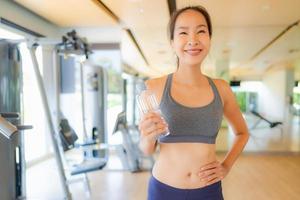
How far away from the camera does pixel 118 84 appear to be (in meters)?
5.46

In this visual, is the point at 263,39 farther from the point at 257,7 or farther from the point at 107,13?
the point at 107,13

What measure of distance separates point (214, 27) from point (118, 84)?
2177mm

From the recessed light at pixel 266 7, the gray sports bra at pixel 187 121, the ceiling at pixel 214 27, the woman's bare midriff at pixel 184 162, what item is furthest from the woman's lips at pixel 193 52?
the recessed light at pixel 266 7

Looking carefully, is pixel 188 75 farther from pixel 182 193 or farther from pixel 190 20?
pixel 182 193

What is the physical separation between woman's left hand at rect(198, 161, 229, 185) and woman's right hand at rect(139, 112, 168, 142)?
0.25m

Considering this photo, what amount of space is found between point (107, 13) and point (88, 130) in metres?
2.06

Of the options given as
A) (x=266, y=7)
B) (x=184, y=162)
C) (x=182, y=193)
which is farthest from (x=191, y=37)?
(x=266, y=7)

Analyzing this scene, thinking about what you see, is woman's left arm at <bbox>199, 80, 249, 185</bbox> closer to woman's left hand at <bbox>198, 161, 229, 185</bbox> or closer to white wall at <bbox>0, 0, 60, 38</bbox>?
woman's left hand at <bbox>198, 161, 229, 185</bbox>

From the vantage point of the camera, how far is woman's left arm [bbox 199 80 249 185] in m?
0.97

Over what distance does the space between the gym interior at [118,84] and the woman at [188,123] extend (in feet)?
7.53

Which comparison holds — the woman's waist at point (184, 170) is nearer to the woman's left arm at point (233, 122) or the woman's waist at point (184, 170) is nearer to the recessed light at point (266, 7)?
the woman's left arm at point (233, 122)

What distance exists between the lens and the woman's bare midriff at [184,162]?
948 millimetres

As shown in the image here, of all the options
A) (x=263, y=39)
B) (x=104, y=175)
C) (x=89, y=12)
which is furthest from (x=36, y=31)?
(x=263, y=39)

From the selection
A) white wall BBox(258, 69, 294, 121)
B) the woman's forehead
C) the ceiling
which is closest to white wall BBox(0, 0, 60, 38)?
the ceiling
